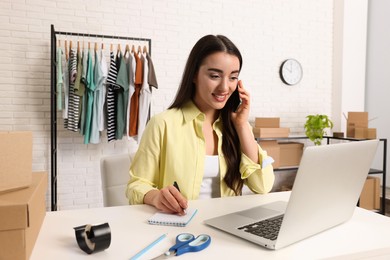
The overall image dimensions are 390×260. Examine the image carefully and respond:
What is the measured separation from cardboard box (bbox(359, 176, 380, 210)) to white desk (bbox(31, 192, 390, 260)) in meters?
2.93

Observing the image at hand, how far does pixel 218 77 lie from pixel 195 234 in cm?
81

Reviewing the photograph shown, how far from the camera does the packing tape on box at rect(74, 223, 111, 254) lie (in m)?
0.83

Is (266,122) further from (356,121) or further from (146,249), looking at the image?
(146,249)

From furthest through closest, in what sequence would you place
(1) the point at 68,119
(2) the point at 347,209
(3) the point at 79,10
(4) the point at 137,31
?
(4) the point at 137,31, (3) the point at 79,10, (1) the point at 68,119, (2) the point at 347,209

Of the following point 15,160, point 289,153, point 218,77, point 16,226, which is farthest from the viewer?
point 289,153

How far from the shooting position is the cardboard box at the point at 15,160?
2.79 ft

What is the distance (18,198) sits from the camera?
811 mm

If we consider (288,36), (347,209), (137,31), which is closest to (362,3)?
(288,36)

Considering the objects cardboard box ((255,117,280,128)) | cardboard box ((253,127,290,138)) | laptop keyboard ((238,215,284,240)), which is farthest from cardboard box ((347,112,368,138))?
laptop keyboard ((238,215,284,240))

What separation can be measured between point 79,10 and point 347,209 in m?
3.35

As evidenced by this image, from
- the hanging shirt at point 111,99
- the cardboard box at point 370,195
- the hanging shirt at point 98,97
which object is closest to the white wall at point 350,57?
the cardboard box at point 370,195

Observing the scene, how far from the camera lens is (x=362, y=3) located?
4.54 m

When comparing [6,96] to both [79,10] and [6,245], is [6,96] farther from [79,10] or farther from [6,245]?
[6,245]

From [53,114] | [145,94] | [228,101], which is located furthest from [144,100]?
[228,101]
